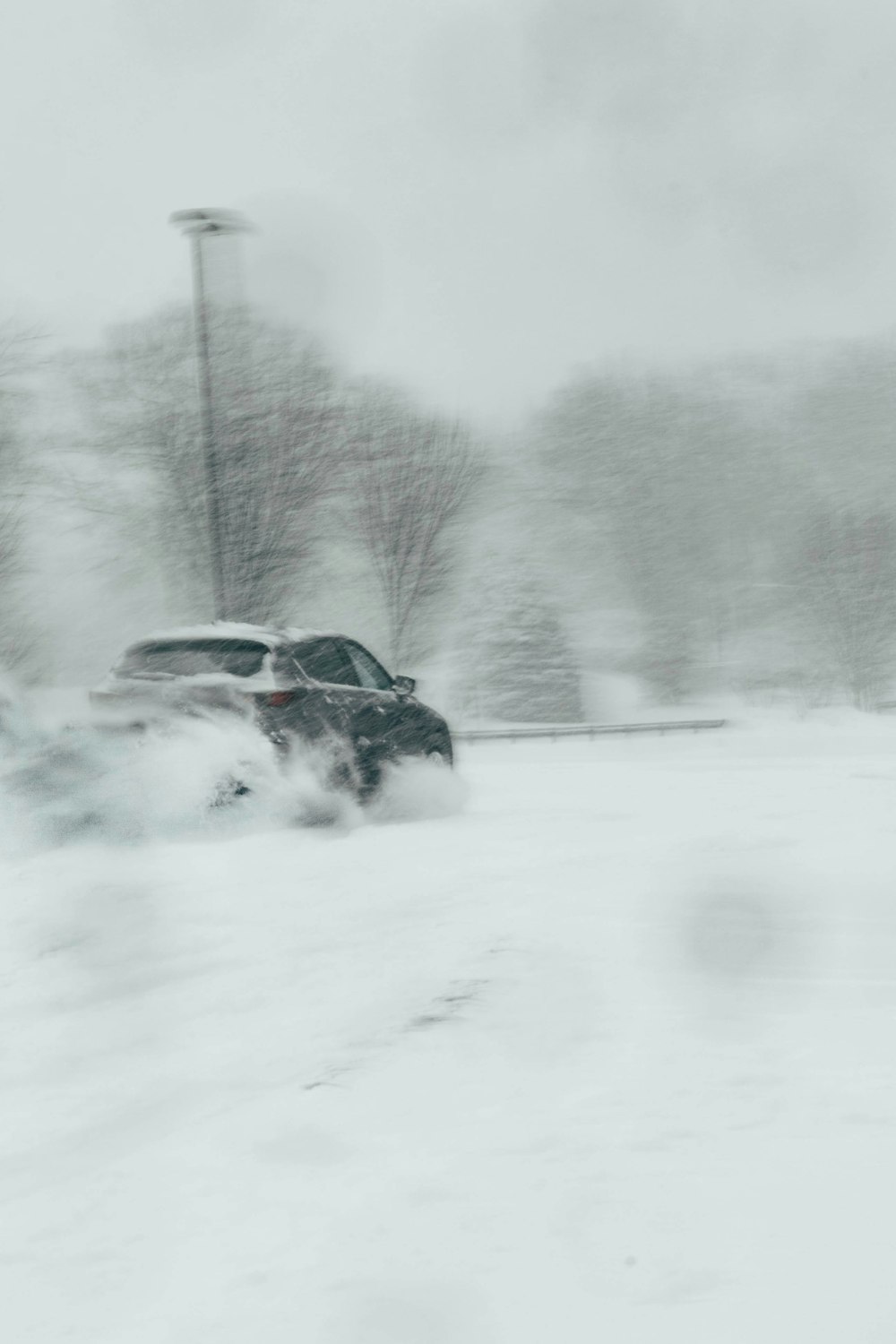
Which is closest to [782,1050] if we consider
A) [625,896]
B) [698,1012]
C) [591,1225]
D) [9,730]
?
[698,1012]

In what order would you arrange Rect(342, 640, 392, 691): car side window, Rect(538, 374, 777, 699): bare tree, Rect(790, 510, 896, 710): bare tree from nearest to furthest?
Rect(342, 640, 392, 691): car side window, Rect(790, 510, 896, 710): bare tree, Rect(538, 374, 777, 699): bare tree

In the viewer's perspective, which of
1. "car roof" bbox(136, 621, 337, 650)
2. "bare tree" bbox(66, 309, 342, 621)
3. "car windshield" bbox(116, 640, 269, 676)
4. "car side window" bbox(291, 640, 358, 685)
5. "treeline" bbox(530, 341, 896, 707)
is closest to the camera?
"car windshield" bbox(116, 640, 269, 676)

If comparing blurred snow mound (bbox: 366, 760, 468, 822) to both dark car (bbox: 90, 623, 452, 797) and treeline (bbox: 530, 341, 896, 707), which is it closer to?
dark car (bbox: 90, 623, 452, 797)

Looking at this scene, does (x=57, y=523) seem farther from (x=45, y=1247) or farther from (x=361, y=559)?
(x=45, y=1247)

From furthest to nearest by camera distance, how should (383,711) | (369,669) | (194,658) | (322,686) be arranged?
(369,669) < (383,711) < (322,686) < (194,658)

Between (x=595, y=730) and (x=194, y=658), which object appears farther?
(x=595, y=730)

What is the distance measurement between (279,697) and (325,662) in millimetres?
1028

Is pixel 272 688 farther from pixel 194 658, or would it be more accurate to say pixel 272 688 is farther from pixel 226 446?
pixel 226 446

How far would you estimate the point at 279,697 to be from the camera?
33.1ft

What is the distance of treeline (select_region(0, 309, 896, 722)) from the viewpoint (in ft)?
99.0

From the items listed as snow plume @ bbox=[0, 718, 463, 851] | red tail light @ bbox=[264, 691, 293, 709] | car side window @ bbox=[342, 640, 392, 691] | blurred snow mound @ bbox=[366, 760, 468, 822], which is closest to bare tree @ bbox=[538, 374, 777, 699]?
blurred snow mound @ bbox=[366, 760, 468, 822]

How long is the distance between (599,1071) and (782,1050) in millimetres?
616

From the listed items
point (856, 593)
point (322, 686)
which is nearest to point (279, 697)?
point (322, 686)

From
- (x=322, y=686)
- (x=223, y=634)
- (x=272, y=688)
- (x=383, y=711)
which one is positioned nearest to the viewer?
(x=272, y=688)
